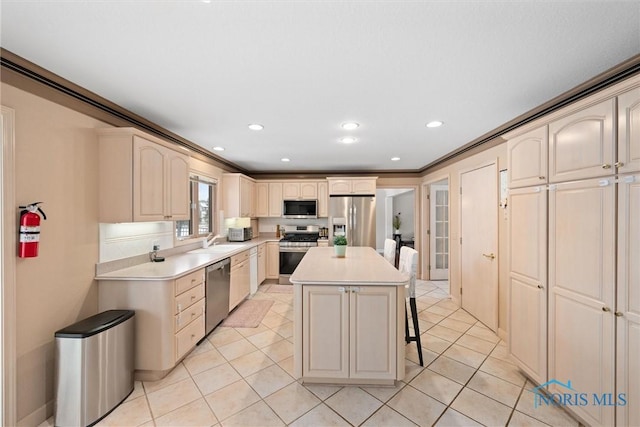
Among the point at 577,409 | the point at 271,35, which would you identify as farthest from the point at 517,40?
the point at 577,409

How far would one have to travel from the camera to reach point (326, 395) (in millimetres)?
2041

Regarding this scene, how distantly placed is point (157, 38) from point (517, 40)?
1.95 metres

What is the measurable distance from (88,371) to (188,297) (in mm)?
859

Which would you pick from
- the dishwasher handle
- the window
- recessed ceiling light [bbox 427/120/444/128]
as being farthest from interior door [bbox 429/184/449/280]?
the window

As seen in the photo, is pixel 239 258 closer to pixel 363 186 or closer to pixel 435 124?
pixel 363 186

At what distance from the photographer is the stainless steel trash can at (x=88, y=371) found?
171 cm

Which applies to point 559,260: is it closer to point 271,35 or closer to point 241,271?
point 271,35

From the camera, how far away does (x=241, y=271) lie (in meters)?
3.95

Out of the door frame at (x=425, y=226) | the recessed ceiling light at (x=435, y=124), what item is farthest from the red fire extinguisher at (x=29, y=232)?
the door frame at (x=425, y=226)

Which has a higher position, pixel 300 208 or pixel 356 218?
pixel 300 208

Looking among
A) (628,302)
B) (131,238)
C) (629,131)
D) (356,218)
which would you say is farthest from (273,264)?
(629,131)

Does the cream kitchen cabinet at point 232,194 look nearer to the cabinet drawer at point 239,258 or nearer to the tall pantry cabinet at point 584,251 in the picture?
the cabinet drawer at point 239,258

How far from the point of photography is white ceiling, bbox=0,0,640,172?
1.21 metres

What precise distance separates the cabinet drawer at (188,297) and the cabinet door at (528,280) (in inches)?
119
